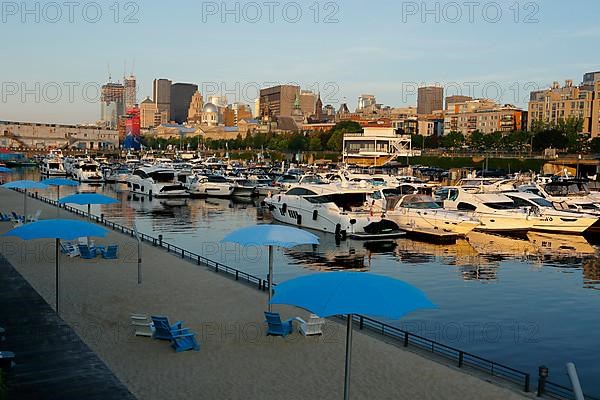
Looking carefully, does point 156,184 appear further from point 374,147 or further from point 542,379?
point 374,147

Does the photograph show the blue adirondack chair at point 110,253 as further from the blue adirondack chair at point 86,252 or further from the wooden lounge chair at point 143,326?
the wooden lounge chair at point 143,326

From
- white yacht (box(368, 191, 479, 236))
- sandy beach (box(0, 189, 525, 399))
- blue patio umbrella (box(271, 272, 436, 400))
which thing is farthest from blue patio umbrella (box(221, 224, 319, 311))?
white yacht (box(368, 191, 479, 236))

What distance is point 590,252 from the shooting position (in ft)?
113

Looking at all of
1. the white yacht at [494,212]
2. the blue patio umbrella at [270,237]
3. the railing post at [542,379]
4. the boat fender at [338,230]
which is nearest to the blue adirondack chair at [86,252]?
the blue patio umbrella at [270,237]

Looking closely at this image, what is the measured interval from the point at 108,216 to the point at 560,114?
Answer: 5449 inches

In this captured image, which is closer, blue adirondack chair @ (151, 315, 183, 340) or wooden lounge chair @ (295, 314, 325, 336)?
blue adirondack chair @ (151, 315, 183, 340)

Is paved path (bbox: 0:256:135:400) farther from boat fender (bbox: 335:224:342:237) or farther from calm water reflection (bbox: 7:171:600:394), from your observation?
boat fender (bbox: 335:224:342:237)

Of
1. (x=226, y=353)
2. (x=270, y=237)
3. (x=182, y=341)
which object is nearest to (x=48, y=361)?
(x=182, y=341)

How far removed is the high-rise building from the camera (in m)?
147

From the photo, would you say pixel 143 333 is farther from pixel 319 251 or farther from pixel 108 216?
pixel 108 216

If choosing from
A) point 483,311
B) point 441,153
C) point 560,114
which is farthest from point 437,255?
point 560,114

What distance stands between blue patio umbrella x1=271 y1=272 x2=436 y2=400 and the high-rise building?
5485 inches

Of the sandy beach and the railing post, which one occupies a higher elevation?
the railing post

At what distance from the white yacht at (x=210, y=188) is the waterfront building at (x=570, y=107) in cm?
9437
